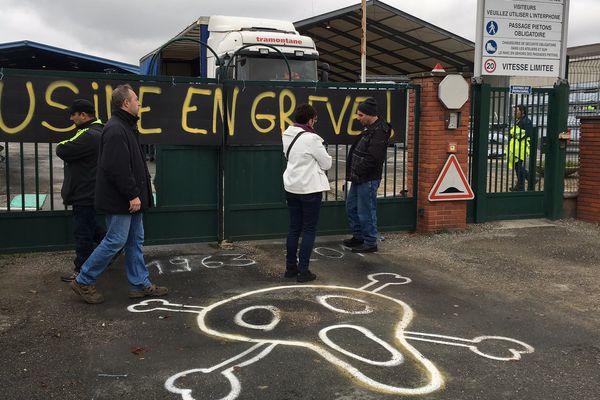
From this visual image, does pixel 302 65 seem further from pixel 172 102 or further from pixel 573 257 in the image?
pixel 573 257

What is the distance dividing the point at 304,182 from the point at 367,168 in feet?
4.94

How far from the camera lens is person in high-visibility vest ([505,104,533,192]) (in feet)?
28.5

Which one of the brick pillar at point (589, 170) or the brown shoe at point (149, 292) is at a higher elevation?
the brick pillar at point (589, 170)

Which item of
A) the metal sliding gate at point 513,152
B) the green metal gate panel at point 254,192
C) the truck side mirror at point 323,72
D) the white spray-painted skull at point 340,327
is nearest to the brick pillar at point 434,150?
the metal sliding gate at point 513,152

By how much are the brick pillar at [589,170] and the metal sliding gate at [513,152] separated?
0.37 m

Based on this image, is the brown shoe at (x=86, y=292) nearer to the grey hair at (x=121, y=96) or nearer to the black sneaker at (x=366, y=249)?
the grey hair at (x=121, y=96)

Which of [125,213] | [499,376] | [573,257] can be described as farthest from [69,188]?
[573,257]

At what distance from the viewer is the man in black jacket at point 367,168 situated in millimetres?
6781

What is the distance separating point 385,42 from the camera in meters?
28.3

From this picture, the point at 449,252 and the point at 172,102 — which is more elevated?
the point at 172,102

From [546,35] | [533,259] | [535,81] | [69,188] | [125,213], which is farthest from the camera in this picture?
[535,81]

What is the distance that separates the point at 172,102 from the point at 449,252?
12.5 feet

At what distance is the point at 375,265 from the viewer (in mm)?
6359

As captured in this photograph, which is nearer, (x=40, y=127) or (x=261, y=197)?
(x=40, y=127)
